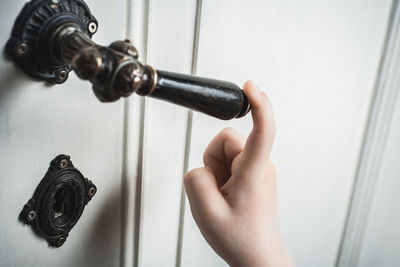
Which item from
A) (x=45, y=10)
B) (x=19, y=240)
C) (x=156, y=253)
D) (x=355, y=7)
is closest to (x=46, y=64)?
(x=45, y=10)

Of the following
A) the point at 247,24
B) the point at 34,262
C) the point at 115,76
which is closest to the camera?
the point at 115,76

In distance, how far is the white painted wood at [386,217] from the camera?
0.68 m


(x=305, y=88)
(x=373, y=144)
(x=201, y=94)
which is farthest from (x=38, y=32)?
(x=373, y=144)

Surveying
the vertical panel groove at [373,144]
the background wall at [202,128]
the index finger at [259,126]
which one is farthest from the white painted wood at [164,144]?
the vertical panel groove at [373,144]

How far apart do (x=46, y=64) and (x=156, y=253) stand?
272 millimetres

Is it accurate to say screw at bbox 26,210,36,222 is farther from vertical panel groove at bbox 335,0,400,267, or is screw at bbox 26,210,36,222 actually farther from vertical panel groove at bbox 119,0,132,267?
vertical panel groove at bbox 335,0,400,267

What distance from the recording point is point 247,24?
390mm

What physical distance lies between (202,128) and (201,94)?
169mm

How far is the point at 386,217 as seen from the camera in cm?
72

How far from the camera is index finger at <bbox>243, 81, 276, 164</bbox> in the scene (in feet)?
0.92

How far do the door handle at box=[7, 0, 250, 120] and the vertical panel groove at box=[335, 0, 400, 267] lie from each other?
0.46 metres

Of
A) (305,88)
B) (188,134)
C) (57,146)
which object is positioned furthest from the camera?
(305,88)

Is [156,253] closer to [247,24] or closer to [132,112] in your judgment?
[132,112]

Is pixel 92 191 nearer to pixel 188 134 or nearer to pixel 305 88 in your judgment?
pixel 188 134
